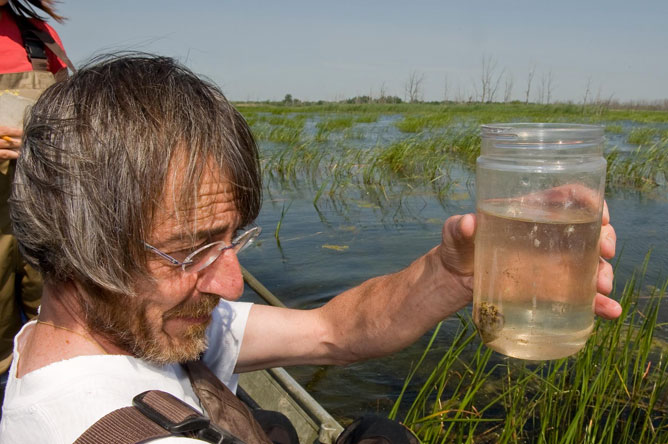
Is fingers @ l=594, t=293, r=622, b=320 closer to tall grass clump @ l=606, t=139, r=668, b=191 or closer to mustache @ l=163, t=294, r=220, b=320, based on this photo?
mustache @ l=163, t=294, r=220, b=320

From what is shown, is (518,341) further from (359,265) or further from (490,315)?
(359,265)

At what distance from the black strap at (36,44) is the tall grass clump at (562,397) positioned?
6.80 ft

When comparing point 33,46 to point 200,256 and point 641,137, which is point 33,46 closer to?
point 200,256

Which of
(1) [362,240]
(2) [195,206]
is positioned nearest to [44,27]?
(2) [195,206]

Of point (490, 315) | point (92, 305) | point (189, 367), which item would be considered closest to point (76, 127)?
point (92, 305)

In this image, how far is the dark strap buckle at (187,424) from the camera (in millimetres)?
1069

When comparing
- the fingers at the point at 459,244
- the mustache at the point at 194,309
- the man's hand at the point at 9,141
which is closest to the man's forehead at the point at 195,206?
the mustache at the point at 194,309

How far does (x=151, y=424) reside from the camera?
1063mm

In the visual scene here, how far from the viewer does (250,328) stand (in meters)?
2.01

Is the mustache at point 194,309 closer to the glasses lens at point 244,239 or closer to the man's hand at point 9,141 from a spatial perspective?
the glasses lens at point 244,239

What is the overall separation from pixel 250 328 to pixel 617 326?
184cm

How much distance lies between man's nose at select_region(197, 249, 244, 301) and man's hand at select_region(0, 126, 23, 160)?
3.68 feet

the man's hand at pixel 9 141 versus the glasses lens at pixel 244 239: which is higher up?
the man's hand at pixel 9 141

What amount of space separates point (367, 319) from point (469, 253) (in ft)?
1.62
